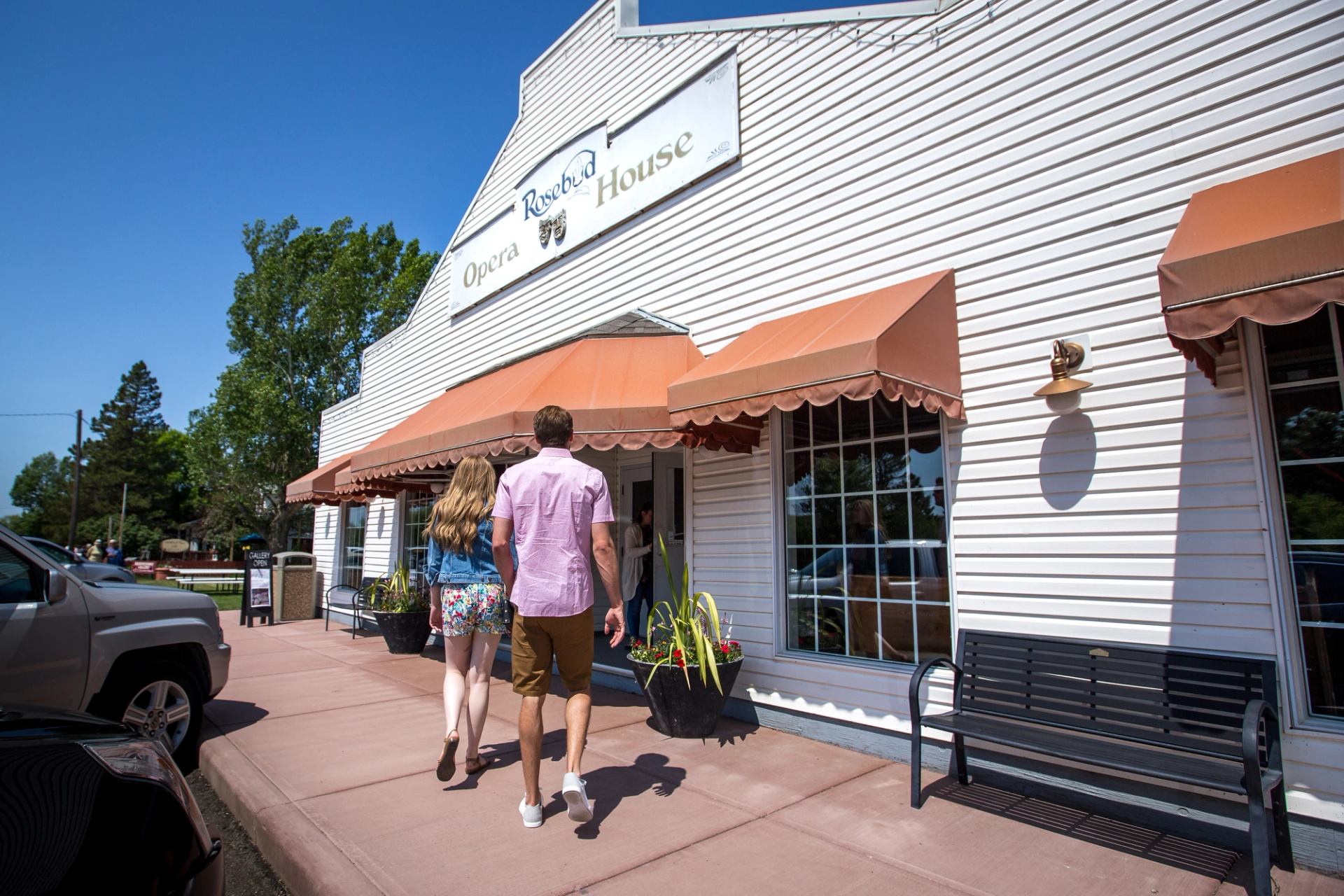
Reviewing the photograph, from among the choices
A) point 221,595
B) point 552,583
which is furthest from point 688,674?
point 221,595

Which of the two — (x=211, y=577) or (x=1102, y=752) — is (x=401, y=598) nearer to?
(x=1102, y=752)

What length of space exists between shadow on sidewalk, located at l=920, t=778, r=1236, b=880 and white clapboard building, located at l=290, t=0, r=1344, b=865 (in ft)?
0.60

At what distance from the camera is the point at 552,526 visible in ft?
11.9

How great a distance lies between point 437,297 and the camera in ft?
38.4

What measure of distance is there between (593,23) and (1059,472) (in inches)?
298

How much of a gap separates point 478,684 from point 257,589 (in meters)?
11.3

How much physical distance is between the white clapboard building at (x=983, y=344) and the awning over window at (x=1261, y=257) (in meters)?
0.01

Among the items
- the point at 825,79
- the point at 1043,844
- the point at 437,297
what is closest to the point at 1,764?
the point at 1043,844

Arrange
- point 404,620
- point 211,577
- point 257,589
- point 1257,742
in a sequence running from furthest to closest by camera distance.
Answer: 1. point 211,577
2. point 257,589
3. point 404,620
4. point 1257,742

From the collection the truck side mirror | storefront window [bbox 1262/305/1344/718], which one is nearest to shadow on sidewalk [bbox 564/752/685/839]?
the truck side mirror

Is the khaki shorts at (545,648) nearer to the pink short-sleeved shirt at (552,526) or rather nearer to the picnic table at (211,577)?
the pink short-sleeved shirt at (552,526)

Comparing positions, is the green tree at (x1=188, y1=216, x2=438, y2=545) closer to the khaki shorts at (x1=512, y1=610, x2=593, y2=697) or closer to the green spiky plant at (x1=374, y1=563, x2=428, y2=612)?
the green spiky plant at (x1=374, y1=563, x2=428, y2=612)

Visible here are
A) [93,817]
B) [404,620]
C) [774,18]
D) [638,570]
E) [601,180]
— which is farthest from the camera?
[404,620]

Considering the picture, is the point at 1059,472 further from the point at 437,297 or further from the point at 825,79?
the point at 437,297
